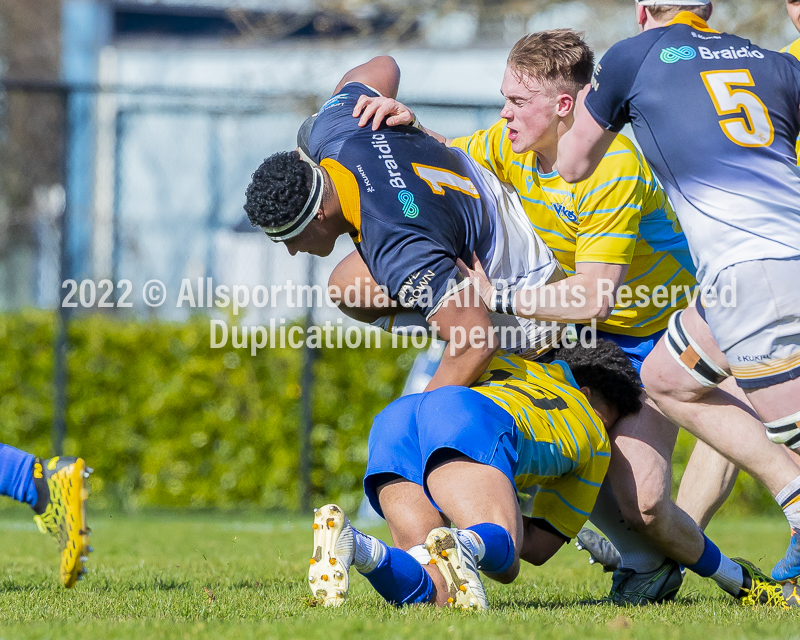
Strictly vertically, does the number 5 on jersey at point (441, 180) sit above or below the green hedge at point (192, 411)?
above

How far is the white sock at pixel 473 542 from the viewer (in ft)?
9.16

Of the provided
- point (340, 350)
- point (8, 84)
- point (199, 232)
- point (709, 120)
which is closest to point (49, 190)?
point (199, 232)

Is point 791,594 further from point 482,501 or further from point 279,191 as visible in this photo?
point 279,191

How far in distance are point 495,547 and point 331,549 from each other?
506mm

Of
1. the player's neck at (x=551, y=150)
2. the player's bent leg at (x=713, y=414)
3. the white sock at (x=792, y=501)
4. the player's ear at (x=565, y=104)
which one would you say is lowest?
the white sock at (x=792, y=501)

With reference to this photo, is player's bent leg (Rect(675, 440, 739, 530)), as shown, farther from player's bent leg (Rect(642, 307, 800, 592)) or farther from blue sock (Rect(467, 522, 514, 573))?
blue sock (Rect(467, 522, 514, 573))

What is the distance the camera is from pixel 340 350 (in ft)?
27.3

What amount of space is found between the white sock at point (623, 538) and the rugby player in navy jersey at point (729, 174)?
602 millimetres

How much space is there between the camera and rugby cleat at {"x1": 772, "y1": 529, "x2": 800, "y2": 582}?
3252 millimetres

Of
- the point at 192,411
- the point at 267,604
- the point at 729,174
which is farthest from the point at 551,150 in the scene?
the point at 192,411

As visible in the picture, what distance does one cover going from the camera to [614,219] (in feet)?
12.1

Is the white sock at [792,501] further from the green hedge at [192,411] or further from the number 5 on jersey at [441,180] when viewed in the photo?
the green hedge at [192,411]

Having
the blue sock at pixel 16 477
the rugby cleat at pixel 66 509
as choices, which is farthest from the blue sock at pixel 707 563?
the blue sock at pixel 16 477

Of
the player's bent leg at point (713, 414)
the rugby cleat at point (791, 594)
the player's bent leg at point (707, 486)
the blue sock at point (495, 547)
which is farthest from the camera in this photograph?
the player's bent leg at point (707, 486)
